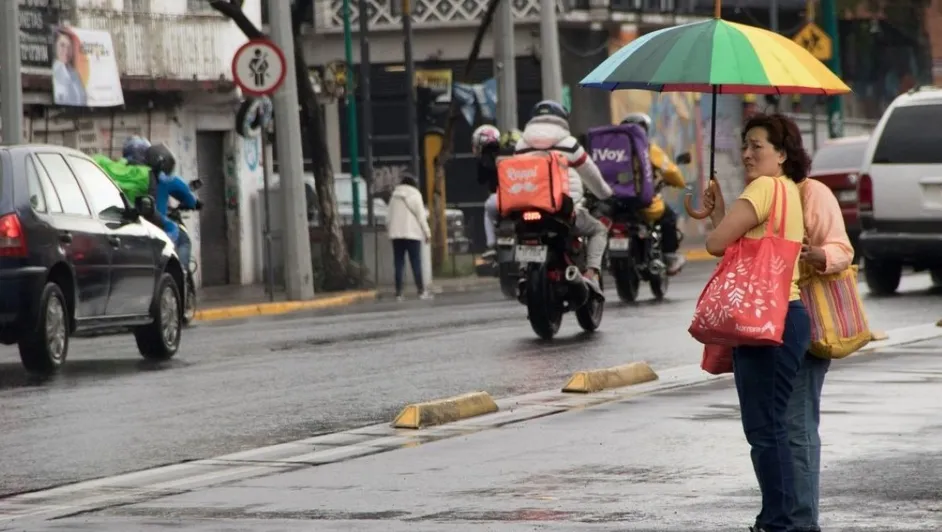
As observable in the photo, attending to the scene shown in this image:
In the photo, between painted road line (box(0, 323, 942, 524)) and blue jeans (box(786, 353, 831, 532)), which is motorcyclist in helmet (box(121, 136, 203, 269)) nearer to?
painted road line (box(0, 323, 942, 524))

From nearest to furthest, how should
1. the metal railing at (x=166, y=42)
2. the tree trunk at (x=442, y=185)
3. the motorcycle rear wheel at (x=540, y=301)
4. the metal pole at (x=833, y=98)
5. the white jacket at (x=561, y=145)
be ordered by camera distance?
the motorcycle rear wheel at (x=540, y=301), the white jacket at (x=561, y=145), the metal railing at (x=166, y=42), the tree trunk at (x=442, y=185), the metal pole at (x=833, y=98)

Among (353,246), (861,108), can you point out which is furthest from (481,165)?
(861,108)

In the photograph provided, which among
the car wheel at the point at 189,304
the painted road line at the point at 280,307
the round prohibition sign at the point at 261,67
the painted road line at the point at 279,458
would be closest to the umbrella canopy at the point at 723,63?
the painted road line at the point at 279,458

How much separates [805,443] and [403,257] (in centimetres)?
2189

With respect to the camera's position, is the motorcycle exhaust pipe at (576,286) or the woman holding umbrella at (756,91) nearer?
the woman holding umbrella at (756,91)

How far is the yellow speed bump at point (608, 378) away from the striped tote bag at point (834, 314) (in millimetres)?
5574

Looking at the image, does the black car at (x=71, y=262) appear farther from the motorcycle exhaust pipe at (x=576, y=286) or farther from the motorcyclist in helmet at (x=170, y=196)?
the motorcyclist in helmet at (x=170, y=196)

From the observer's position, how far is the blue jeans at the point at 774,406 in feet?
25.3

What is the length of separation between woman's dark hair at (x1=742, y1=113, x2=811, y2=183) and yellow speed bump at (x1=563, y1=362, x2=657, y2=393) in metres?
5.74

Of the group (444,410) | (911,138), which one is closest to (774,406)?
(444,410)

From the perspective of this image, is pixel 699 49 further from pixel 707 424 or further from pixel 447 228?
pixel 447 228

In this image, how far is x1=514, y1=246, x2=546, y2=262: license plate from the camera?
17609 millimetres

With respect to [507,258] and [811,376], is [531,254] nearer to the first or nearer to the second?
[507,258]

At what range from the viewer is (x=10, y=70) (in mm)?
24188
